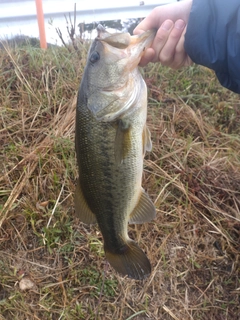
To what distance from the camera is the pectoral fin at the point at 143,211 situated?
69.3 inches

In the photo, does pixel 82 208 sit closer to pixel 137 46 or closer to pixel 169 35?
pixel 137 46

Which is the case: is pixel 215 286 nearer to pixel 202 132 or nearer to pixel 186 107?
pixel 202 132

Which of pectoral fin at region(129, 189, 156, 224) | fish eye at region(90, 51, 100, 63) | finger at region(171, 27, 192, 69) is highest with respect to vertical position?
fish eye at region(90, 51, 100, 63)

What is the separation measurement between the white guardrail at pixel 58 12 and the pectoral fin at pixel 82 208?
A: 11.0ft

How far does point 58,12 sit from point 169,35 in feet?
11.7

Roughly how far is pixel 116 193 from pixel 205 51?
2.55 feet

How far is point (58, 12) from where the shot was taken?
16.1 ft

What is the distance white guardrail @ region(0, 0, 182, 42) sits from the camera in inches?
188

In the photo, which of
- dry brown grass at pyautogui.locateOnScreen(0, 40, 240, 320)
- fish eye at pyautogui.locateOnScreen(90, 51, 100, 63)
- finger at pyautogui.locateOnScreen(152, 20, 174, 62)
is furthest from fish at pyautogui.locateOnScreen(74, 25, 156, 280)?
dry brown grass at pyautogui.locateOnScreen(0, 40, 240, 320)

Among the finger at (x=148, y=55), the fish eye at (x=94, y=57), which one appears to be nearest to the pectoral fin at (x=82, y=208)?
the fish eye at (x=94, y=57)

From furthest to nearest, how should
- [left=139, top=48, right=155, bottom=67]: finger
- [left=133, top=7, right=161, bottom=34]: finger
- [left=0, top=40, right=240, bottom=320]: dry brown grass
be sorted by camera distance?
[left=0, top=40, right=240, bottom=320]: dry brown grass, [left=133, top=7, right=161, bottom=34]: finger, [left=139, top=48, right=155, bottom=67]: finger

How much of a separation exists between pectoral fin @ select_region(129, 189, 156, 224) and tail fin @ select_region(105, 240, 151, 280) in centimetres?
12

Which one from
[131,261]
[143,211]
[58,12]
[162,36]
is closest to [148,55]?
[162,36]

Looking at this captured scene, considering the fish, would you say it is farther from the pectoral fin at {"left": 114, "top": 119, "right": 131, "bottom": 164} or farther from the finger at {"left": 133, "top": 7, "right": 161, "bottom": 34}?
the finger at {"left": 133, "top": 7, "right": 161, "bottom": 34}
